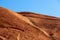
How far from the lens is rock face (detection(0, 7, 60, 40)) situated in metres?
13.1

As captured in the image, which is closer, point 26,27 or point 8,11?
point 26,27

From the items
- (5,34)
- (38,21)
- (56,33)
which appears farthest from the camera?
(38,21)

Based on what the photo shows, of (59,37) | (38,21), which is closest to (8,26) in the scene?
(38,21)

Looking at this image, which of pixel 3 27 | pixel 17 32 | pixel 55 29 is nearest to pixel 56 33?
pixel 55 29

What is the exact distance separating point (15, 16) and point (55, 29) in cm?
292

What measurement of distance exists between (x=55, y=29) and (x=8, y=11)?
3548 millimetres

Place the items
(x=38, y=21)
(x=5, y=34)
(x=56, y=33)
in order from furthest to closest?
(x=38, y=21), (x=56, y=33), (x=5, y=34)

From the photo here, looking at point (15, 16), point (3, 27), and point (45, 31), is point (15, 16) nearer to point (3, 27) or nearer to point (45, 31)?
point (3, 27)

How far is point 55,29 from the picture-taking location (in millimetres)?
14141

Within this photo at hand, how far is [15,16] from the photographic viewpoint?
14.2 metres

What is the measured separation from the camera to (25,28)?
13.5 metres

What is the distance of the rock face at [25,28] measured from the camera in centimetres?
1309

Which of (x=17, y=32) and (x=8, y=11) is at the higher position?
(x=8, y=11)

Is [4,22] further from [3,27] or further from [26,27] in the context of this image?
[26,27]
